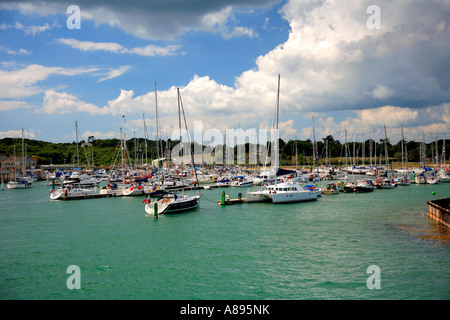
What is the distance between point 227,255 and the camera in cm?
2645

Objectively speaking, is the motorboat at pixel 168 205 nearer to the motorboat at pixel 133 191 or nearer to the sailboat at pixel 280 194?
the sailboat at pixel 280 194

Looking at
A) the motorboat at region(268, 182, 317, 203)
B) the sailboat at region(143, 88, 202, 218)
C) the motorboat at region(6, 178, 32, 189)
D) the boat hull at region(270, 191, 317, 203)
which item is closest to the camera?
the sailboat at region(143, 88, 202, 218)

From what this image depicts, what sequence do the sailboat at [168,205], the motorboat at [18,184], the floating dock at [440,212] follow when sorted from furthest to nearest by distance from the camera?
1. the motorboat at [18,184]
2. the sailboat at [168,205]
3. the floating dock at [440,212]

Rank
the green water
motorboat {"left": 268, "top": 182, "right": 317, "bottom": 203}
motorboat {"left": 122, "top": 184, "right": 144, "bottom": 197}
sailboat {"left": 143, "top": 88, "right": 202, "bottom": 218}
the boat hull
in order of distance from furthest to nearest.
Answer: motorboat {"left": 122, "top": 184, "right": 144, "bottom": 197} < motorboat {"left": 268, "top": 182, "right": 317, "bottom": 203} < the boat hull < sailboat {"left": 143, "top": 88, "right": 202, "bottom": 218} < the green water

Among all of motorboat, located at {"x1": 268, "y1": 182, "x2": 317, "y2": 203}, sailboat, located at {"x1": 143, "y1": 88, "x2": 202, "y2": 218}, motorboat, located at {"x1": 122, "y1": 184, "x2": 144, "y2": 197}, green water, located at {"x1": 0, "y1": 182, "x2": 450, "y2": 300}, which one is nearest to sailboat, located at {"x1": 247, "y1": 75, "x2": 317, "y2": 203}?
motorboat, located at {"x1": 268, "y1": 182, "x2": 317, "y2": 203}

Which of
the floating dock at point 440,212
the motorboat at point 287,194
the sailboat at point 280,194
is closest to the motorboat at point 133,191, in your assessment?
the sailboat at point 280,194

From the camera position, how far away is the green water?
19656mm

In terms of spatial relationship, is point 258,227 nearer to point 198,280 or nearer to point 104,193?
point 198,280

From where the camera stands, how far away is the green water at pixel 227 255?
1966cm

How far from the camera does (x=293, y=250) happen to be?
27.6 metres

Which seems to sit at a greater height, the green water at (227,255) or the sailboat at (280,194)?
the sailboat at (280,194)

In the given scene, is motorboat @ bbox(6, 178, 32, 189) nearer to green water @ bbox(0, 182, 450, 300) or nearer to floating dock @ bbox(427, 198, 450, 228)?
green water @ bbox(0, 182, 450, 300)
